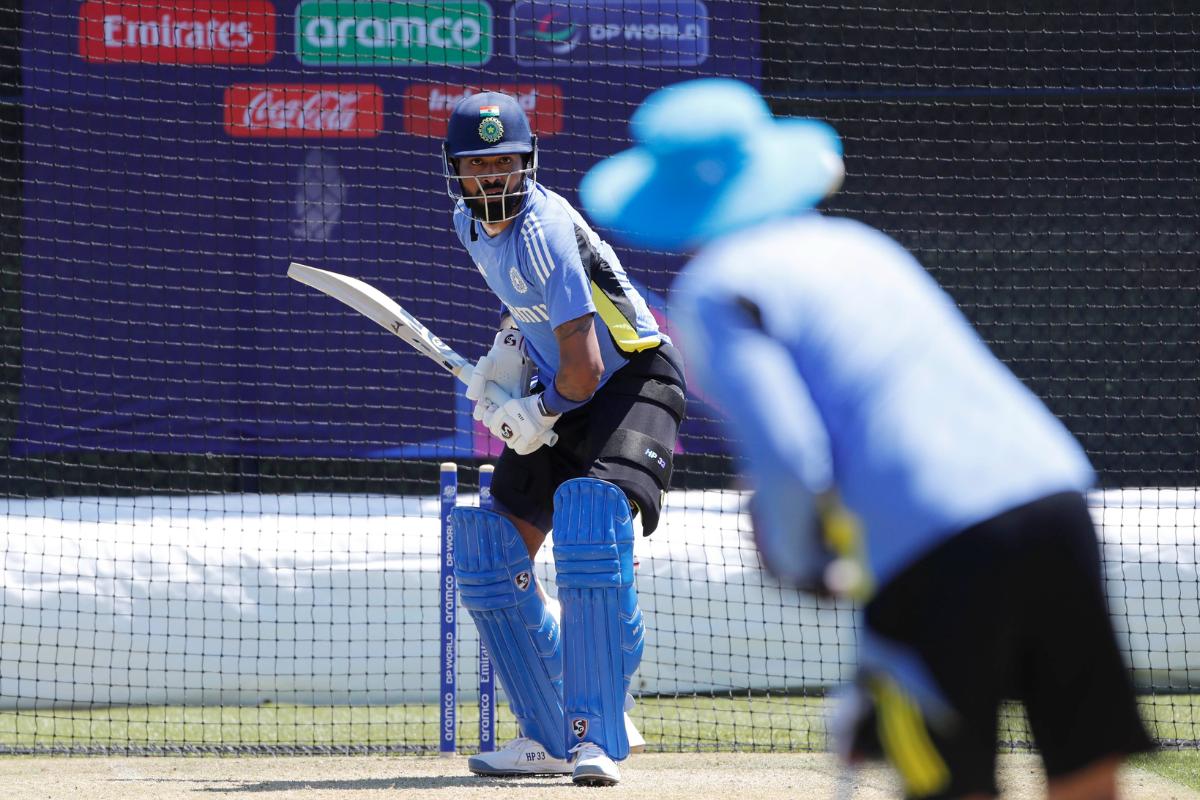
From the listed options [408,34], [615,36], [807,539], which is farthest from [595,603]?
[408,34]

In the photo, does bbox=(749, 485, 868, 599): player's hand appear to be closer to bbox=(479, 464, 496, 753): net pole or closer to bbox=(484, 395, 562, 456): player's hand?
bbox=(484, 395, 562, 456): player's hand

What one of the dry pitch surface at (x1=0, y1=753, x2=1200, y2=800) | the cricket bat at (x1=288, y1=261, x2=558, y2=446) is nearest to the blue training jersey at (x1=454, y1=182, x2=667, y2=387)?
the cricket bat at (x1=288, y1=261, x2=558, y2=446)

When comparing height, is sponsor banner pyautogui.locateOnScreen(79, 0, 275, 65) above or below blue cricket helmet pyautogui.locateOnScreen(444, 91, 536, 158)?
above

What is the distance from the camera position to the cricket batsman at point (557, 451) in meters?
4.01

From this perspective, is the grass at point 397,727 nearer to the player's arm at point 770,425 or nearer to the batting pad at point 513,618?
the batting pad at point 513,618

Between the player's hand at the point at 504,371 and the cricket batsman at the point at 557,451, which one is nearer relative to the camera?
the cricket batsman at the point at 557,451

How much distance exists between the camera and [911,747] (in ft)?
6.07

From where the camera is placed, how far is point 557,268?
4.01 meters

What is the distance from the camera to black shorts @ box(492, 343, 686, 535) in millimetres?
4090

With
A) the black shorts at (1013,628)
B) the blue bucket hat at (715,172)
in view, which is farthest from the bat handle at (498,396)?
the black shorts at (1013,628)

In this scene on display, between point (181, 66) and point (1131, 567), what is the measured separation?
5113 millimetres

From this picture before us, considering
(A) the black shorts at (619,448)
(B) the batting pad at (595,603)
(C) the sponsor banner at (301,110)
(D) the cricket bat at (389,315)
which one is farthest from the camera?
(C) the sponsor banner at (301,110)

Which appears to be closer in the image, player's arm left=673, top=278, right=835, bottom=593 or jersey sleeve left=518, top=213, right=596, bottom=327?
player's arm left=673, top=278, right=835, bottom=593

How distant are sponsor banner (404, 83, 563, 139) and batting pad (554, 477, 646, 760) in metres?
3.89
